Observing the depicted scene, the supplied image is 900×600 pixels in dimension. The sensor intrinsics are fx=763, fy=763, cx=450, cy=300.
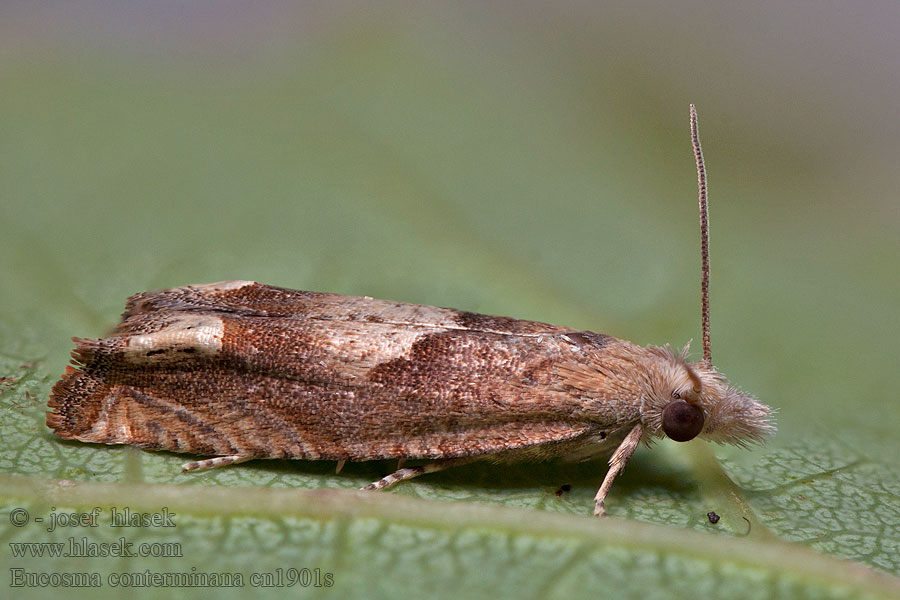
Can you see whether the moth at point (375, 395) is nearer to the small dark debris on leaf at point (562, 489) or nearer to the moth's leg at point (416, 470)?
the moth's leg at point (416, 470)

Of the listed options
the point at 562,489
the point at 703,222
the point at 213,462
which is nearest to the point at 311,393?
the point at 213,462

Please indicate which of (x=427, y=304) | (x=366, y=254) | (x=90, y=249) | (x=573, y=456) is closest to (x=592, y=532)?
(x=573, y=456)

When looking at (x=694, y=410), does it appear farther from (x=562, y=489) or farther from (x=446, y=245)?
(x=446, y=245)

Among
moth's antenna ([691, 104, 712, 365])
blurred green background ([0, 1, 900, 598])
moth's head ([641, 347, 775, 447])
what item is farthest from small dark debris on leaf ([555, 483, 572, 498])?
moth's antenna ([691, 104, 712, 365])

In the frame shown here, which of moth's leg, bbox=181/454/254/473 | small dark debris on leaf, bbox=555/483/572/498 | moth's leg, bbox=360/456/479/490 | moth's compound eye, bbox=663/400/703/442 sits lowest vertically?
small dark debris on leaf, bbox=555/483/572/498

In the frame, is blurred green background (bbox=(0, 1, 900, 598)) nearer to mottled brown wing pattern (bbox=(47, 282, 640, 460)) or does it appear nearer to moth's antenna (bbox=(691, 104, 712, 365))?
mottled brown wing pattern (bbox=(47, 282, 640, 460))

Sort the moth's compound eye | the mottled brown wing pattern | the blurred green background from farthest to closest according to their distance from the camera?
the moth's compound eye, the mottled brown wing pattern, the blurred green background

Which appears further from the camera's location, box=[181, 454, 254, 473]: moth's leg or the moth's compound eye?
the moth's compound eye
